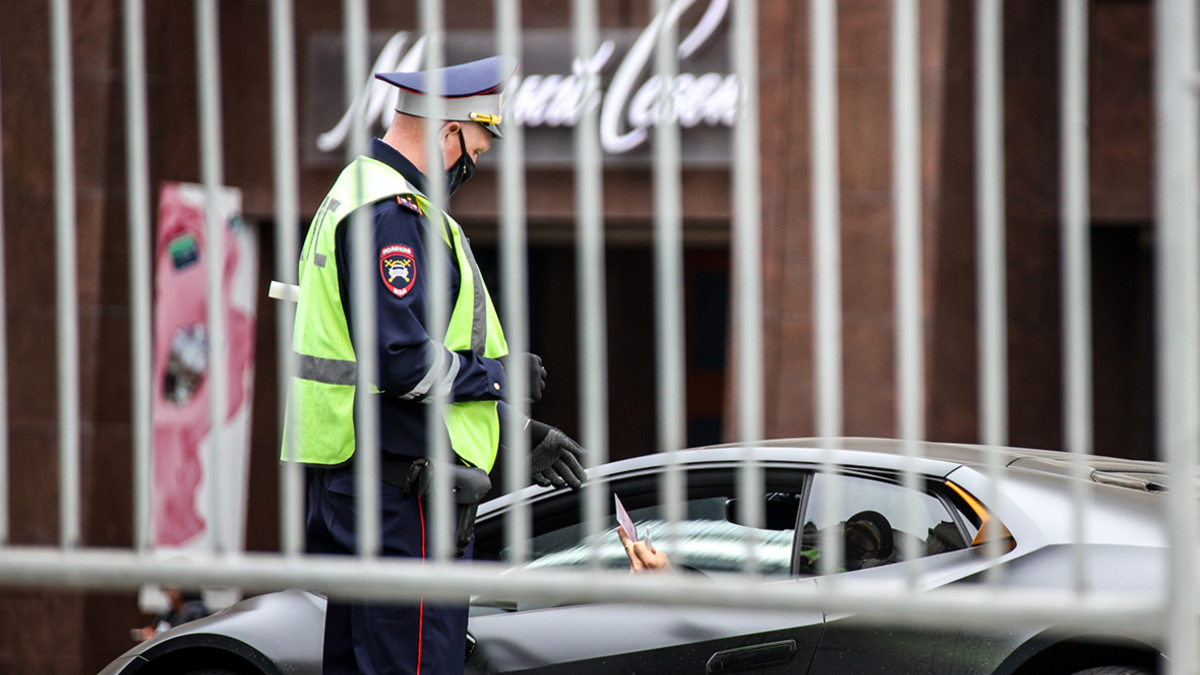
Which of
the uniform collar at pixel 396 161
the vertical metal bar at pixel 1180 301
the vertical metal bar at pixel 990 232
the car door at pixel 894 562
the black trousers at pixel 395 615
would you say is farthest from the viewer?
the car door at pixel 894 562

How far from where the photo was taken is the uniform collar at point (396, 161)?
10.2 ft

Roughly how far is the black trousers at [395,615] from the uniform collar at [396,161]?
718 mm

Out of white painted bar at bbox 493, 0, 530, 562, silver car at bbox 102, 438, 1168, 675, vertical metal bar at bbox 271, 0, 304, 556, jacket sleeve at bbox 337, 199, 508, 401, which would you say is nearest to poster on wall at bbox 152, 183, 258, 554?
silver car at bbox 102, 438, 1168, 675

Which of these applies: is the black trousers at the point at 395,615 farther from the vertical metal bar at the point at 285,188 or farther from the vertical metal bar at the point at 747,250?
the vertical metal bar at the point at 747,250

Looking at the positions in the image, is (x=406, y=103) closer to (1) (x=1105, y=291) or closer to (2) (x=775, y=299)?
(2) (x=775, y=299)

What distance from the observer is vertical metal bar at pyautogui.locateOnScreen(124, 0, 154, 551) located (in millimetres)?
2084

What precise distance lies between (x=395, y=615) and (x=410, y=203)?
925 millimetres

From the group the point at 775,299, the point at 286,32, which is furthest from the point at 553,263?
the point at 286,32

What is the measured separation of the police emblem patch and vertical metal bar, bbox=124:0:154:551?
0.70 m

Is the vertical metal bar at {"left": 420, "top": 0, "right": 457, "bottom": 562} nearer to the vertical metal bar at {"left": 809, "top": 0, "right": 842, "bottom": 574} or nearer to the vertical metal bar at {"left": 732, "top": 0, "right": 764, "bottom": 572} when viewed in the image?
the vertical metal bar at {"left": 732, "top": 0, "right": 764, "bottom": 572}

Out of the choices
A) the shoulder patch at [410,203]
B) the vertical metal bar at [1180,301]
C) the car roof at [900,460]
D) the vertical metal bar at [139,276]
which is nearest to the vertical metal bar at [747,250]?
the vertical metal bar at [1180,301]

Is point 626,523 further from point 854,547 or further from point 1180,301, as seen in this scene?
point 1180,301

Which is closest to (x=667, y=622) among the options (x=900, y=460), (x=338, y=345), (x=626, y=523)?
(x=626, y=523)

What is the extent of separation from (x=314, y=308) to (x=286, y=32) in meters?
0.98
